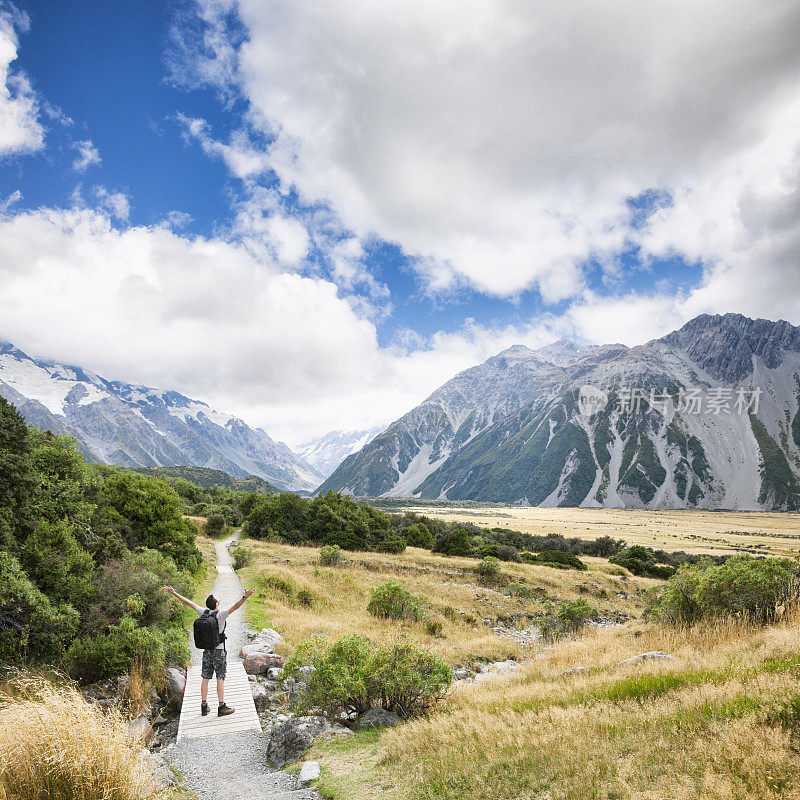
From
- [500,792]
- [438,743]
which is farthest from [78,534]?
[500,792]

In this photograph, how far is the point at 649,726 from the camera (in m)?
5.96

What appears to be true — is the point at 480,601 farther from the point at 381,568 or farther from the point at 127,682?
the point at 127,682

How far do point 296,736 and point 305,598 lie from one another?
2068 cm

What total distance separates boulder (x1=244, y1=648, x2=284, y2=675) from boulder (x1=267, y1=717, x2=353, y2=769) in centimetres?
607

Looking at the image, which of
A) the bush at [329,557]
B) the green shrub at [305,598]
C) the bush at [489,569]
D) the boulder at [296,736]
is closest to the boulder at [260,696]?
the boulder at [296,736]

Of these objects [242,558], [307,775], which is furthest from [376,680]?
[242,558]

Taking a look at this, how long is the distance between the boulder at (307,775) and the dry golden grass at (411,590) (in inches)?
386

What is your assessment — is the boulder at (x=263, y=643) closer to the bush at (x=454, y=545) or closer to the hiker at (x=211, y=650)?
the hiker at (x=211, y=650)

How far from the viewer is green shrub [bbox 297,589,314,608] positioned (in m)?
27.6

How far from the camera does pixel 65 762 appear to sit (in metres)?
4.70

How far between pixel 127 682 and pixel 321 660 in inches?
232

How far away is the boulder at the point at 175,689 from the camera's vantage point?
1228cm

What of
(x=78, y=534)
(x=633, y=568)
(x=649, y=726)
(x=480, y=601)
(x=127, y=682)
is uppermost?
(x=78, y=534)

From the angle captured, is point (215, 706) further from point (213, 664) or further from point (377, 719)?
point (377, 719)
